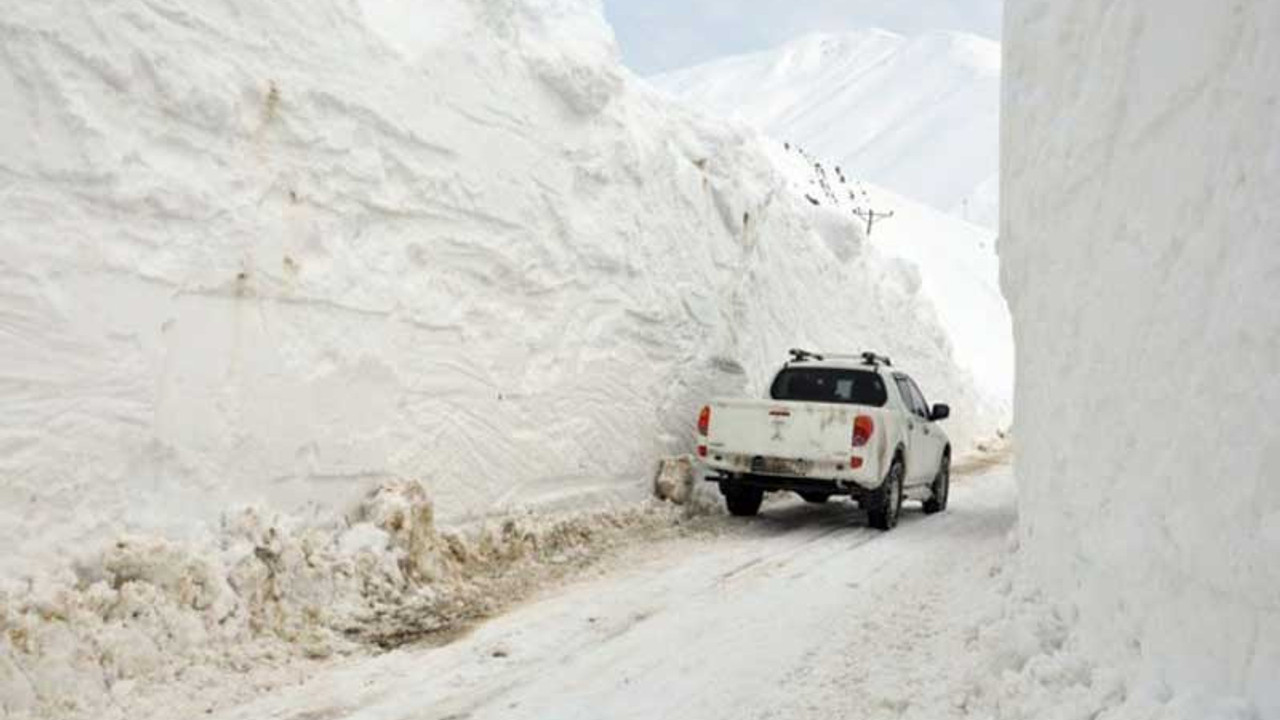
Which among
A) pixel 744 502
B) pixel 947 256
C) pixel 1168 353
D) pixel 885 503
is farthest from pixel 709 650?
pixel 947 256

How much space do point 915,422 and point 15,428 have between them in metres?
9.89

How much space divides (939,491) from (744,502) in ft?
10.7

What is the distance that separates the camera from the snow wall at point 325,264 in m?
5.95

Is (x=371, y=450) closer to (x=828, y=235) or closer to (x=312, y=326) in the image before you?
(x=312, y=326)

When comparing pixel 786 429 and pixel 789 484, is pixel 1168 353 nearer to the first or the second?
pixel 786 429

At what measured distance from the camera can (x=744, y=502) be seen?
12.0 m

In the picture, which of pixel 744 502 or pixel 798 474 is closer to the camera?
pixel 798 474

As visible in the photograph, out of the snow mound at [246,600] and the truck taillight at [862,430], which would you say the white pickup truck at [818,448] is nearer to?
the truck taillight at [862,430]

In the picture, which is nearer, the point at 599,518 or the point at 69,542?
the point at 69,542

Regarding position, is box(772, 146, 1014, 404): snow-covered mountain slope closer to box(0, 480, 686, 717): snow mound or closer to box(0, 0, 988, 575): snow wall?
box(0, 0, 988, 575): snow wall

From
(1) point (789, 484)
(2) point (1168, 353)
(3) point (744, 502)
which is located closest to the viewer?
(2) point (1168, 353)

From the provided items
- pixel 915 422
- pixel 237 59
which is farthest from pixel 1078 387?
pixel 915 422

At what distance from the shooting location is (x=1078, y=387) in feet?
15.5

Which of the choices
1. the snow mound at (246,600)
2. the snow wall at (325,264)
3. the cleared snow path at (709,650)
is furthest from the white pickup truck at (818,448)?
the snow mound at (246,600)
